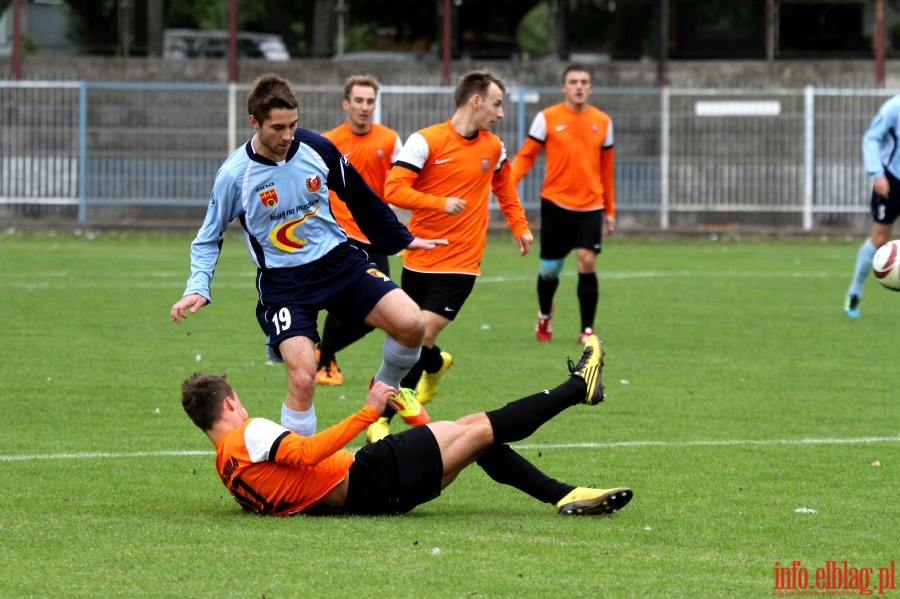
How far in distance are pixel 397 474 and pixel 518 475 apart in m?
0.57

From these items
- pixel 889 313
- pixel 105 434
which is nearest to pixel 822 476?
pixel 105 434

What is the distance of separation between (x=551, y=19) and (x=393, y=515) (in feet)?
92.6

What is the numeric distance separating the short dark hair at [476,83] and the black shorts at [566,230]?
12.4 ft

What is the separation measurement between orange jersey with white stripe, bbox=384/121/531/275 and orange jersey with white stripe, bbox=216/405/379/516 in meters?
3.81

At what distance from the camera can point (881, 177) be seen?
48.1 ft

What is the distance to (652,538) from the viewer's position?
20.5ft

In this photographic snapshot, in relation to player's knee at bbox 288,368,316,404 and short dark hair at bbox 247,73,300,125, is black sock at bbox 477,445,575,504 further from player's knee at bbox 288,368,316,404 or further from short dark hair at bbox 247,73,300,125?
short dark hair at bbox 247,73,300,125

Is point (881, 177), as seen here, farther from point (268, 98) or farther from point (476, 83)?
point (268, 98)

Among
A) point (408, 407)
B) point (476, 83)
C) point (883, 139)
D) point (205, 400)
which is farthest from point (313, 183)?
point (883, 139)

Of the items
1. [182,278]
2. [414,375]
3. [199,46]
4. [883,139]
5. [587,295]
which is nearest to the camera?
[414,375]

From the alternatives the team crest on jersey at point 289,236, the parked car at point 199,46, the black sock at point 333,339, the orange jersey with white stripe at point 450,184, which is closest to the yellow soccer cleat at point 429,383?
the orange jersey with white stripe at point 450,184

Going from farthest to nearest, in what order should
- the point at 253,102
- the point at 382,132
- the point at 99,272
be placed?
the point at 99,272
the point at 382,132
the point at 253,102

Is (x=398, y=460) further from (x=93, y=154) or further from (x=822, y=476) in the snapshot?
(x=93, y=154)

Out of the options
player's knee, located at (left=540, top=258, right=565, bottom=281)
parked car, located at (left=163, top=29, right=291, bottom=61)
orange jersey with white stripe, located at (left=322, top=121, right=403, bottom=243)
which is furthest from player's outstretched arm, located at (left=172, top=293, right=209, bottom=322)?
parked car, located at (left=163, top=29, right=291, bottom=61)
